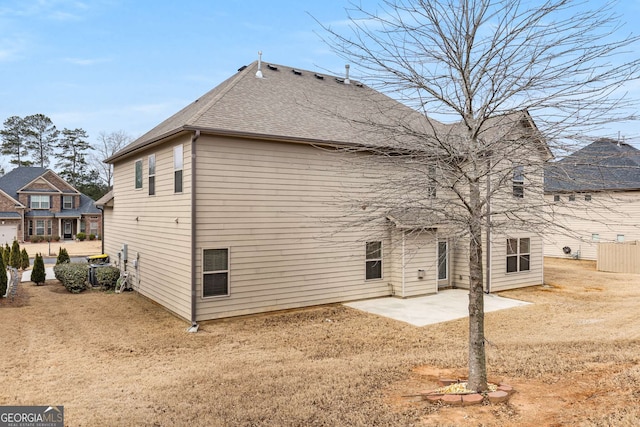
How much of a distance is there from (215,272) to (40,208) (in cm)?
3429

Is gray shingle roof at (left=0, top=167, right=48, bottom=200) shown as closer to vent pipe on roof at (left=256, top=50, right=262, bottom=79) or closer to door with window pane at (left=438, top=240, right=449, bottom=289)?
vent pipe on roof at (left=256, top=50, right=262, bottom=79)

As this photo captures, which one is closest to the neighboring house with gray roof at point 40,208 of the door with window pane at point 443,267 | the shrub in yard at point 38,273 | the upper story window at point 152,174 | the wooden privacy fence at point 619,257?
the shrub in yard at point 38,273

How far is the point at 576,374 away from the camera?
18.8ft

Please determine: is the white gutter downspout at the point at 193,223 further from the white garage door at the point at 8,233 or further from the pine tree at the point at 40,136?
the pine tree at the point at 40,136

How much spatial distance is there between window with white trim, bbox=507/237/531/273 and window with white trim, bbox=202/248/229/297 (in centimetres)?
981

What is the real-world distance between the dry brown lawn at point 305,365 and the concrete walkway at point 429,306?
55 cm

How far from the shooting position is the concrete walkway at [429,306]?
10.3m

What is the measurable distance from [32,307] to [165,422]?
9036 millimetres

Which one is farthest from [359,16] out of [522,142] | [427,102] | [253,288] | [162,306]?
[162,306]

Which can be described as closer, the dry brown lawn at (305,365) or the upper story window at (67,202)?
the dry brown lawn at (305,365)

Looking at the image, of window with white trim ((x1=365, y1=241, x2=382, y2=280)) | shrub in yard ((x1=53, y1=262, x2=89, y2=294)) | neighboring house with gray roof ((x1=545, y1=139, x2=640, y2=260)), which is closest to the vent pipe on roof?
window with white trim ((x1=365, y1=241, x2=382, y2=280))

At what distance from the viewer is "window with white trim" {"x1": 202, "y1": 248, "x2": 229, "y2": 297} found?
991 centimetres

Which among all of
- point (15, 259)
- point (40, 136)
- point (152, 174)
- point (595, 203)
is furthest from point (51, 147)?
point (595, 203)

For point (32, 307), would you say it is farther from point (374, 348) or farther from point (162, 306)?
point (374, 348)
